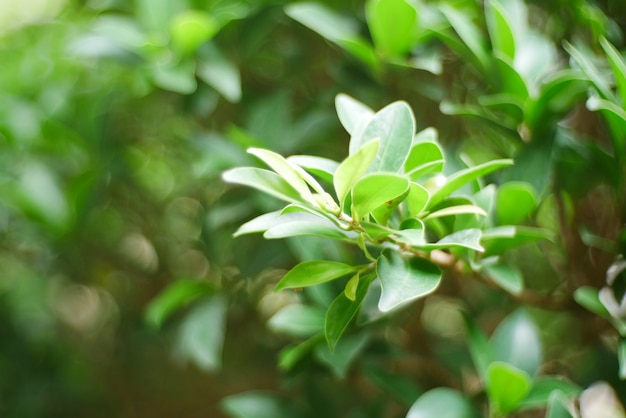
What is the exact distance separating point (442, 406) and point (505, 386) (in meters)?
0.06

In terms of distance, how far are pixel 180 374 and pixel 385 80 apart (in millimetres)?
956

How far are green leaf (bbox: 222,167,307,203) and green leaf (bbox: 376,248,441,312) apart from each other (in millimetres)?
83

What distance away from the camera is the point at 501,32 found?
60 cm

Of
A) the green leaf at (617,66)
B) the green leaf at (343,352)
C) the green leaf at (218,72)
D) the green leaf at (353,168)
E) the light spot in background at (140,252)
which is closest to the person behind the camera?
the green leaf at (353,168)

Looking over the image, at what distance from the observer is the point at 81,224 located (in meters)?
0.96

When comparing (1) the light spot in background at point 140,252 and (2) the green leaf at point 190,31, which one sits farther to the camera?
(1) the light spot in background at point 140,252

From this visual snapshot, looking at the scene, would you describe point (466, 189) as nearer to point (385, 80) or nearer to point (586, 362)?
point (385, 80)

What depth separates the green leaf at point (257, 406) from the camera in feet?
2.44

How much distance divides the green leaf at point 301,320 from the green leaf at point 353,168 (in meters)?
0.26

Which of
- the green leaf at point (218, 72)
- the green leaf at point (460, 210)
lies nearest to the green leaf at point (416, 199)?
the green leaf at point (460, 210)

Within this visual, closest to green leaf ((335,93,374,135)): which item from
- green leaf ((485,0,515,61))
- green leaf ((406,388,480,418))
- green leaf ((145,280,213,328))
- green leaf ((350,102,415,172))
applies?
green leaf ((350,102,415,172))

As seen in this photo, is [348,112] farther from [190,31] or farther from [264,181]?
[190,31]

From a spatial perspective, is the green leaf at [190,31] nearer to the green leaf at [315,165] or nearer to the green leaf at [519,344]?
the green leaf at [315,165]

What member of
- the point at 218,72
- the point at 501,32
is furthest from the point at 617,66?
the point at 218,72
